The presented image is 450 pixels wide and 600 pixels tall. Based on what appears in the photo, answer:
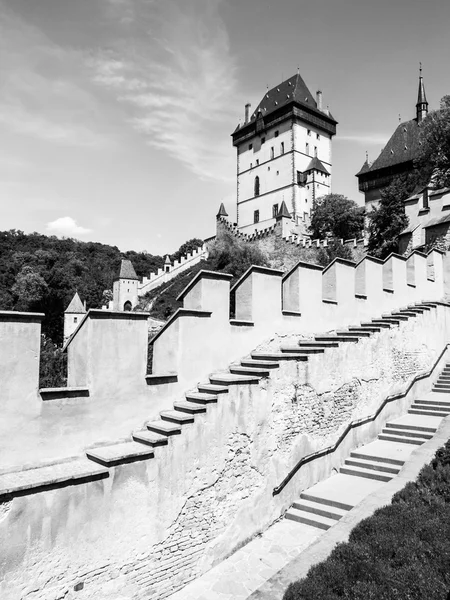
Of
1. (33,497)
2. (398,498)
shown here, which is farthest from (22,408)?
(398,498)

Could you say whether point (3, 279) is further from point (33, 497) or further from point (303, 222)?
point (33, 497)

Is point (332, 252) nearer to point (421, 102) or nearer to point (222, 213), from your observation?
point (421, 102)

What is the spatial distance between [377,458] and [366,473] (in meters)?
0.40

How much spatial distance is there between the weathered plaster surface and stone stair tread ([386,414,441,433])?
0.72 metres

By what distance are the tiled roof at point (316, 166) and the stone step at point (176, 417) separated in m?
63.4

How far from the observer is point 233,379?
645cm

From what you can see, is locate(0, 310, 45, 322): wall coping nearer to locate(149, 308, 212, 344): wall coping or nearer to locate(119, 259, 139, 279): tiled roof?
locate(149, 308, 212, 344): wall coping

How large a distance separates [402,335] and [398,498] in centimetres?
518

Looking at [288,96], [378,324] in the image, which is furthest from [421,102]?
[378,324]

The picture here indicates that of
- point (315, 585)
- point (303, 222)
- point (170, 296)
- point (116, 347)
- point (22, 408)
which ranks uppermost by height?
point (303, 222)

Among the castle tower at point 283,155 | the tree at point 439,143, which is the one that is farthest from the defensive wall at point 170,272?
the tree at point 439,143

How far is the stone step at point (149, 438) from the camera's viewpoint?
534 cm

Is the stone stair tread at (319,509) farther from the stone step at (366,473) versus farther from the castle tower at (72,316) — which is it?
the castle tower at (72,316)

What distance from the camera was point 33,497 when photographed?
14.1 ft
